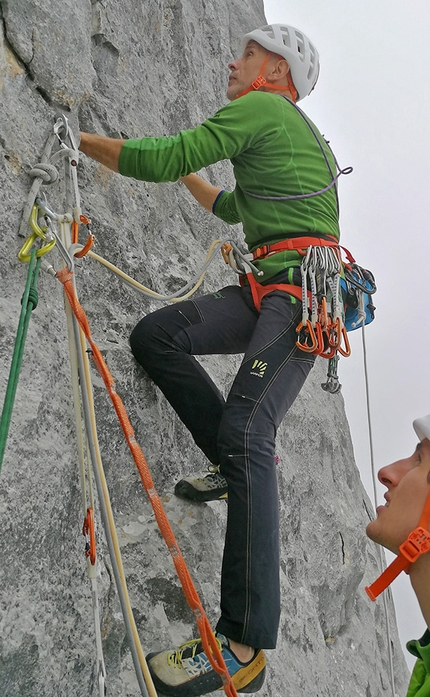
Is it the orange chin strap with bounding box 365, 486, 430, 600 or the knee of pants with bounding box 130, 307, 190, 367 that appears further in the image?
the knee of pants with bounding box 130, 307, 190, 367

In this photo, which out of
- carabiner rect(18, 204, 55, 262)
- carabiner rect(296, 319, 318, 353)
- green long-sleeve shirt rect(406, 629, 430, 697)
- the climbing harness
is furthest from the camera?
carabiner rect(296, 319, 318, 353)

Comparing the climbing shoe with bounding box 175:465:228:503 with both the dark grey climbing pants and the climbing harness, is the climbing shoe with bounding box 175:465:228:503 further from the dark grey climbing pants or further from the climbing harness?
the climbing harness

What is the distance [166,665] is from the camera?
7.63 ft

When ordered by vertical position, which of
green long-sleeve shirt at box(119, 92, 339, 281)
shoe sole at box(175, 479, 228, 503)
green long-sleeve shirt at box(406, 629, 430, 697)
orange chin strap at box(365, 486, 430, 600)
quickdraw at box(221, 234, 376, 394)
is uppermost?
green long-sleeve shirt at box(119, 92, 339, 281)

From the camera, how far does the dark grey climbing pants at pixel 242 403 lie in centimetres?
225

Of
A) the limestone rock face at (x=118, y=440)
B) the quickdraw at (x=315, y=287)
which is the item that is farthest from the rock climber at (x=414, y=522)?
the limestone rock face at (x=118, y=440)

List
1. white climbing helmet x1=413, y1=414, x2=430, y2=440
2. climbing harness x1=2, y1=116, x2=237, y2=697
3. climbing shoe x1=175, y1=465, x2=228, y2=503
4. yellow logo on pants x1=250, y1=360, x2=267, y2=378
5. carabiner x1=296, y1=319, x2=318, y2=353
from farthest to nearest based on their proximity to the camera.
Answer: climbing shoe x1=175, y1=465, x2=228, y2=503
carabiner x1=296, y1=319, x2=318, y2=353
yellow logo on pants x1=250, y1=360, x2=267, y2=378
climbing harness x1=2, y1=116, x2=237, y2=697
white climbing helmet x1=413, y1=414, x2=430, y2=440

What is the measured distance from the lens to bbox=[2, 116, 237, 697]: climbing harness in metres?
2.12

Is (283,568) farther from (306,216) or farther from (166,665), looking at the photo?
(306,216)

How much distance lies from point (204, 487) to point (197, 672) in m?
1.05

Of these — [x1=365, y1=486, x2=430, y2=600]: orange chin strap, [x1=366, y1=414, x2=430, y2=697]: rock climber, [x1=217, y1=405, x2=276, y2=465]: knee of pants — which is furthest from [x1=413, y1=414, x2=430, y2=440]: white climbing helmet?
[x1=217, y1=405, x2=276, y2=465]: knee of pants

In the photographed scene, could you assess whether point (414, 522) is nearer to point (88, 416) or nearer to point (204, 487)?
point (88, 416)

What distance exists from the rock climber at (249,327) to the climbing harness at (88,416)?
0.50 feet

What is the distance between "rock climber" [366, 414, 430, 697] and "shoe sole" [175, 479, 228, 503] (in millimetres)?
1458
